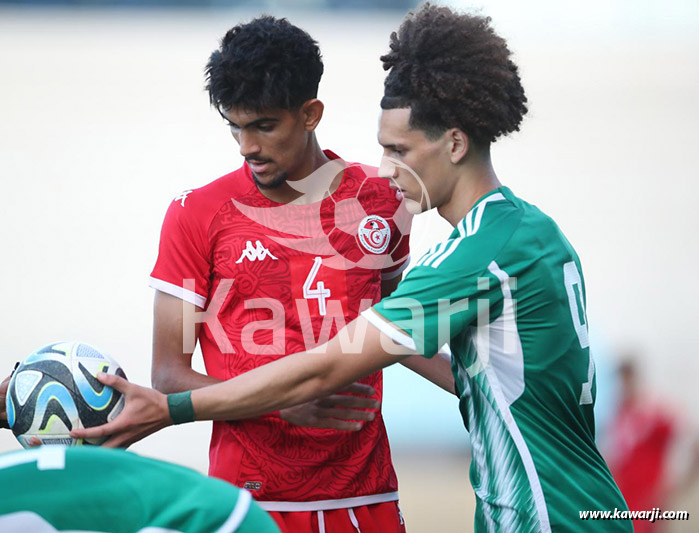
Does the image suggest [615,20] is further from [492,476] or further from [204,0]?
[492,476]

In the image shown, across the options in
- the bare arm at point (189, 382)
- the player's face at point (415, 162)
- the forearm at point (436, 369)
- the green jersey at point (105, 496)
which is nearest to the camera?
the green jersey at point (105, 496)

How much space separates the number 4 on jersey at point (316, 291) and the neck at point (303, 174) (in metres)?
0.24

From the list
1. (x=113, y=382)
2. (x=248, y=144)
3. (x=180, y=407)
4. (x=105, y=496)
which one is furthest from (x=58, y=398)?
(x=248, y=144)

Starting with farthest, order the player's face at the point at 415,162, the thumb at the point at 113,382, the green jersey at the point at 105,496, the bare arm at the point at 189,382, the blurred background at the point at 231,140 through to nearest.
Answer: the blurred background at the point at 231,140 < the bare arm at the point at 189,382 < the player's face at the point at 415,162 < the thumb at the point at 113,382 < the green jersey at the point at 105,496

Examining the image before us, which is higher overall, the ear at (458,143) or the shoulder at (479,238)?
the ear at (458,143)

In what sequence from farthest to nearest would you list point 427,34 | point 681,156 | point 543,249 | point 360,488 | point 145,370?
point 681,156 < point 145,370 < point 360,488 < point 427,34 < point 543,249

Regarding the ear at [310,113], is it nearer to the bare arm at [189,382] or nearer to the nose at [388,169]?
the nose at [388,169]

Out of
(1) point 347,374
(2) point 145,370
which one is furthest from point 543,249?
(2) point 145,370

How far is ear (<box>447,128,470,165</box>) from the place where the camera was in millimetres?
2533

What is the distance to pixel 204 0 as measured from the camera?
1103 centimetres

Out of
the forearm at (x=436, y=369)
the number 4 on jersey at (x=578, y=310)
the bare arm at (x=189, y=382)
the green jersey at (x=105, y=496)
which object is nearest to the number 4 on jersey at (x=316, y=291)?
the bare arm at (x=189, y=382)

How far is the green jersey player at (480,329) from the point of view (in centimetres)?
236

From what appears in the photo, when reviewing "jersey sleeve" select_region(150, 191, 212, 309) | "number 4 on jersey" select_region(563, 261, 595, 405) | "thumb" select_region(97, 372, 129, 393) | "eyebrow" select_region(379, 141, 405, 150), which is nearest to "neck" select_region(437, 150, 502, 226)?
"eyebrow" select_region(379, 141, 405, 150)

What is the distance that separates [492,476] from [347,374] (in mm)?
510
